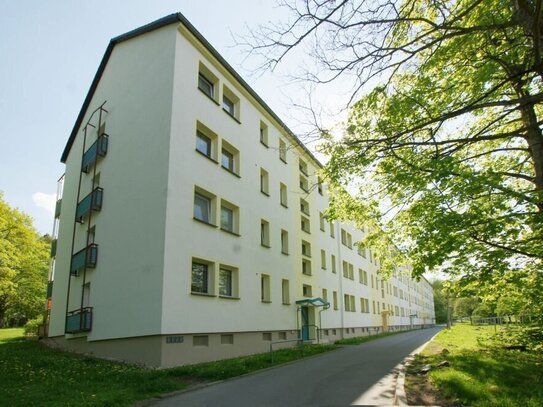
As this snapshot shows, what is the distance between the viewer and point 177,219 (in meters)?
15.0

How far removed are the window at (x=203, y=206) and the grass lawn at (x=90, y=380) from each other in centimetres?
611

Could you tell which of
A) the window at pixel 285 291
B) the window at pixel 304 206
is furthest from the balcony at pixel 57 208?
the window at pixel 285 291

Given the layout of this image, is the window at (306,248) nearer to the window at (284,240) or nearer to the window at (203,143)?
the window at (284,240)

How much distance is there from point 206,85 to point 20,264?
29.1 m

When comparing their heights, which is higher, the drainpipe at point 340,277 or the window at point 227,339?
the drainpipe at point 340,277

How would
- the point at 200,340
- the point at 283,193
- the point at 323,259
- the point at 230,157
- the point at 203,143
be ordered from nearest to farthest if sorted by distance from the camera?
the point at 200,340 < the point at 203,143 < the point at 230,157 < the point at 283,193 < the point at 323,259

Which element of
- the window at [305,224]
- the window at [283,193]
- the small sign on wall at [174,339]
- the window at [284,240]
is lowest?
the small sign on wall at [174,339]

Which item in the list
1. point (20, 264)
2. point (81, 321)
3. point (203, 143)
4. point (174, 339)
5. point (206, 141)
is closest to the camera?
point (174, 339)

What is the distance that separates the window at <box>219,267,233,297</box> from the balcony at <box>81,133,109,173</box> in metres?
8.22

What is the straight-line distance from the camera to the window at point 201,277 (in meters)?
A: 15.7

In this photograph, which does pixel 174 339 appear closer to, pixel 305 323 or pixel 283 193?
pixel 305 323

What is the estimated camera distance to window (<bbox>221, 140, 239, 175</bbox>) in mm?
19625

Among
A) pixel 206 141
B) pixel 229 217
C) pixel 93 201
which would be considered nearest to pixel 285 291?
pixel 229 217

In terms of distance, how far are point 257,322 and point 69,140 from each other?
1900 centimetres
